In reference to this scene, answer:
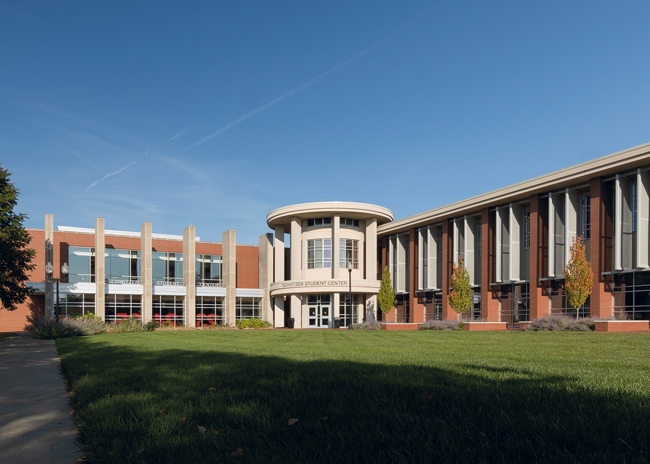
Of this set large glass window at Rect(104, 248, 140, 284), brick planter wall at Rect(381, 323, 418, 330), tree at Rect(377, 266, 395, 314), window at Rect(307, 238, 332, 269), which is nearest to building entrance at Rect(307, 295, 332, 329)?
window at Rect(307, 238, 332, 269)

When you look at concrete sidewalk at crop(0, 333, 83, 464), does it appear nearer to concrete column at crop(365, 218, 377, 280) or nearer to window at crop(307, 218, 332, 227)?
window at crop(307, 218, 332, 227)

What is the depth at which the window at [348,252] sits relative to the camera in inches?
2066

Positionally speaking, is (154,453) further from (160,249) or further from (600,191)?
(160,249)

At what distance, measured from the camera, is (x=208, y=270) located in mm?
59062

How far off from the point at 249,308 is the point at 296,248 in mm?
10974

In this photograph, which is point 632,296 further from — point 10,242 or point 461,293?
point 10,242

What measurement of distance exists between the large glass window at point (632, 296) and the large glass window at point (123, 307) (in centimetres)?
4375

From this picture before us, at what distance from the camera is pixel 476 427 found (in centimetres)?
369

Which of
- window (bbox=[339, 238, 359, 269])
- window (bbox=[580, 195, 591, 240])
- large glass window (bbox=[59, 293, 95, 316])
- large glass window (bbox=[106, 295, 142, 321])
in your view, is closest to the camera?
window (bbox=[580, 195, 591, 240])

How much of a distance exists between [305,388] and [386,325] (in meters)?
32.5

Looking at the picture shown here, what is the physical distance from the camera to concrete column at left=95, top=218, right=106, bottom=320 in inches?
1860

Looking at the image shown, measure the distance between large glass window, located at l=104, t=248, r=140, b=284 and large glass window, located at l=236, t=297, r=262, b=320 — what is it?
1191 cm

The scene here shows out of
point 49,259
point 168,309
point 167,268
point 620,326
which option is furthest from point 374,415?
point 167,268

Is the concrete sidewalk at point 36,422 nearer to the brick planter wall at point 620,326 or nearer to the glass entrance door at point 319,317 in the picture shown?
the brick planter wall at point 620,326
